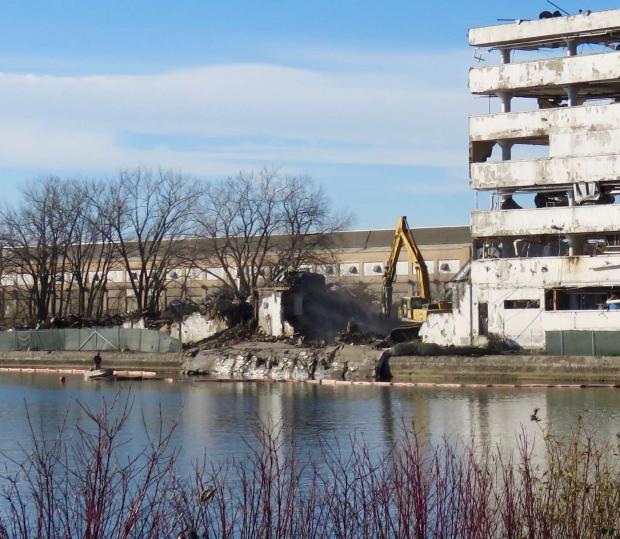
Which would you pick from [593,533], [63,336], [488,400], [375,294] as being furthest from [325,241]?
[593,533]

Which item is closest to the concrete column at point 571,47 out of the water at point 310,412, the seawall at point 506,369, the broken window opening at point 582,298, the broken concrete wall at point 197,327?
the broken window opening at point 582,298

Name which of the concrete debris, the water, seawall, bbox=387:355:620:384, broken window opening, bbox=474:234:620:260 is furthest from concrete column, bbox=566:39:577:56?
the water

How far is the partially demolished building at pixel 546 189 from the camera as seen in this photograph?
5069 centimetres

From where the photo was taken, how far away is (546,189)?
174ft

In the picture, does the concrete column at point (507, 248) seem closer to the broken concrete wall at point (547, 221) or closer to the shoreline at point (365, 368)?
the broken concrete wall at point (547, 221)

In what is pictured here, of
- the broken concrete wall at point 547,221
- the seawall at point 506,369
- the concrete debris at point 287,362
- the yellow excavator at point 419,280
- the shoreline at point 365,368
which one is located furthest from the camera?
the yellow excavator at point 419,280

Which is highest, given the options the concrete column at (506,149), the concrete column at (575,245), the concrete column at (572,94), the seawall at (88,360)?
the concrete column at (572,94)

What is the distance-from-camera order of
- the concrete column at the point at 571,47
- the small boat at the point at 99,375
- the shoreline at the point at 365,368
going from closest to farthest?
the shoreline at the point at 365,368 < the small boat at the point at 99,375 < the concrete column at the point at 571,47

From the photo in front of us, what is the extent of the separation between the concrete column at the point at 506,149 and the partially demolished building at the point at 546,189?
0.05 meters

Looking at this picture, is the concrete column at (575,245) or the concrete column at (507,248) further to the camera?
the concrete column at (507,248)

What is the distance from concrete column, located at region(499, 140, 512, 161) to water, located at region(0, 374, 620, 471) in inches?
558

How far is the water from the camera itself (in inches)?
1137

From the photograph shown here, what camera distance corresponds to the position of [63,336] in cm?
6612

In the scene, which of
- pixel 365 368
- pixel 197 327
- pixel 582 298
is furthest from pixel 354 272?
pixel 365 368
